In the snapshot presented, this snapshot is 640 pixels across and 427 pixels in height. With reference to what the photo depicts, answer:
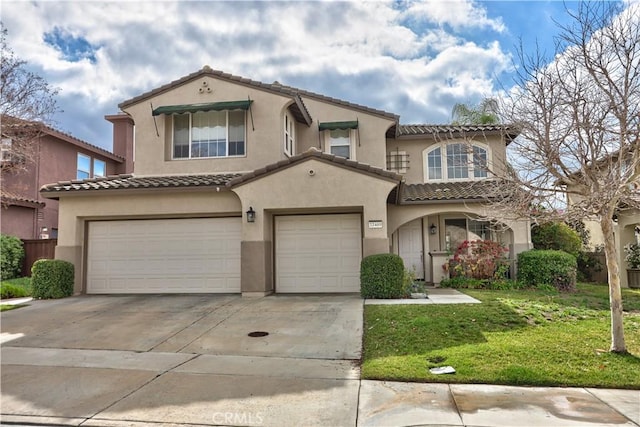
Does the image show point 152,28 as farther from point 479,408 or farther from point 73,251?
point 479,408

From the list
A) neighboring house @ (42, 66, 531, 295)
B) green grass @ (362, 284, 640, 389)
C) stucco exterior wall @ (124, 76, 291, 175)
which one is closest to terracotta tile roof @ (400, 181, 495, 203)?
neighboring house @ (42, 66, 531, 295)

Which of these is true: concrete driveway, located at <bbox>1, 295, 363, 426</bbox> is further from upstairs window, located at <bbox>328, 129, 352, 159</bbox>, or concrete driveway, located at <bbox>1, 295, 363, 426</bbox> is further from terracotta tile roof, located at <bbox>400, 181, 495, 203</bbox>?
upstairs window, located at <bbox>328, 129, 352, 159</bbox>

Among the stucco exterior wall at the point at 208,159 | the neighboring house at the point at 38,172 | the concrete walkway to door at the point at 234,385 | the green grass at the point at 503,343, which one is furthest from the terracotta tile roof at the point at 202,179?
the concrete walkway to door at the point at 234,385

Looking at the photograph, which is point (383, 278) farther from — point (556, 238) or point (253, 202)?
point (556, 238)

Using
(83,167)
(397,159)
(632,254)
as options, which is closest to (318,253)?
(397,159)

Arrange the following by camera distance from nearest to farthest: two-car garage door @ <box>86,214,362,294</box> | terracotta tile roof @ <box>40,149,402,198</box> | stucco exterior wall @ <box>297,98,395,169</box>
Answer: terracotta tile roof @ <box>40,149,402,198</box> < two-car garage door @ <box>86,214,362,294</box> < stucco exterior wall @ <box>297,98,395,169</box>

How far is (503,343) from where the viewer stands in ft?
23.4

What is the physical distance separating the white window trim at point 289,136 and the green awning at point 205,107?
154cm

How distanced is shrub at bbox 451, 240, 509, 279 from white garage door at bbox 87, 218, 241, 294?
25.5 feet

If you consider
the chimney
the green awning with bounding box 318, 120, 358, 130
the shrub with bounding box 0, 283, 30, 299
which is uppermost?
the chimney

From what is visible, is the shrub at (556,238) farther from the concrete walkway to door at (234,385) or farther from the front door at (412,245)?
the concrete walkway to door at (234,385)

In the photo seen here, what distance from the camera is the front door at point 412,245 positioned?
1662 centimetres

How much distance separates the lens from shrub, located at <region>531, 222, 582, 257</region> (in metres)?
16.4

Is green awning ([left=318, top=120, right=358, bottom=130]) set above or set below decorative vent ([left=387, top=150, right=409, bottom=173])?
above
